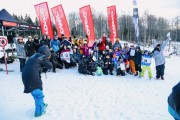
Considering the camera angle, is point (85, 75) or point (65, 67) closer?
point (85, 75)

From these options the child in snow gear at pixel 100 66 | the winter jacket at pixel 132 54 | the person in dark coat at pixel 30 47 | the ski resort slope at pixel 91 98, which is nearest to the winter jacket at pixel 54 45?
the person in dark coat at pixel 30 47

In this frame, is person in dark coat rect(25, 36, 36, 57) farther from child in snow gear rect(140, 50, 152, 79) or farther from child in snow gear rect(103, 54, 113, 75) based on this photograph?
child in snow gear rect(140, 50, 152, 79)

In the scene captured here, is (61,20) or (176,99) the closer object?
(176,99)

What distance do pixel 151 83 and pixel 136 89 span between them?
138 centimetres

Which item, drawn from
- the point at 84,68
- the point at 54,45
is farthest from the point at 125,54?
the point at 54,45

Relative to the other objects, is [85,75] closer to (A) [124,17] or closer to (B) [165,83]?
(B) [165,83]

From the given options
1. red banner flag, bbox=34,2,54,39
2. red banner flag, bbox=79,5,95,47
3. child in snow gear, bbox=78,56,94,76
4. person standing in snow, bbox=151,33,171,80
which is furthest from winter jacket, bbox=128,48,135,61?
red banner flag, bbox=34,2,54,39

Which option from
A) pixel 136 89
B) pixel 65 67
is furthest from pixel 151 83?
pixel 65 67

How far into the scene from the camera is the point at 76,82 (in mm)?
8828

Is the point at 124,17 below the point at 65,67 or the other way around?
the other way around

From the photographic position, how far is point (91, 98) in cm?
670

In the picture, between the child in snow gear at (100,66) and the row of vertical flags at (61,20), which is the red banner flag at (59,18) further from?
the child in snow gear at (100,66)

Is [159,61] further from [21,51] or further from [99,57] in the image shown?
[21,51]

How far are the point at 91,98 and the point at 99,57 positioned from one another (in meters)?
4.64
